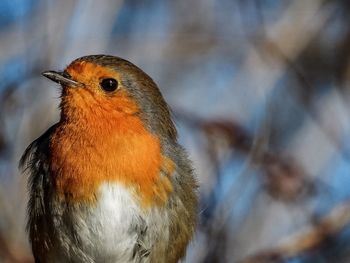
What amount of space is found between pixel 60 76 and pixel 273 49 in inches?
69.0

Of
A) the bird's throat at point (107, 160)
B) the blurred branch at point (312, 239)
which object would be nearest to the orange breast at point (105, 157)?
the bird's throat at point (107, 160)

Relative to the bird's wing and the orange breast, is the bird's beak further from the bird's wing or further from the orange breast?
the bird's wing

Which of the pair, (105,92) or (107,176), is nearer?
(107,176)

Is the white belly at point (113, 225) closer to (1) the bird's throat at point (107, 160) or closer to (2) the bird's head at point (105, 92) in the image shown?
(1) the bird's throat at point (107, 160)

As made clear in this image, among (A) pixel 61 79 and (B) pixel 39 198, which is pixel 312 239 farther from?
(A) pixel 61 79

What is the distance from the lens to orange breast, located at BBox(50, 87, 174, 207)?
4477 mm

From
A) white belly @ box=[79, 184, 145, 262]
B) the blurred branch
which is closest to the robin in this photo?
white belly @ box=[79, 184, 145, 262]

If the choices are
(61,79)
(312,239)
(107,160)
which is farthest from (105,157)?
(312,239)

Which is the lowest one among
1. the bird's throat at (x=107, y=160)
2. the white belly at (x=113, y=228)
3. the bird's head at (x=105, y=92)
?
the white belly at (x=113, y=228)

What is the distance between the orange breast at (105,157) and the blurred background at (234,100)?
73cm

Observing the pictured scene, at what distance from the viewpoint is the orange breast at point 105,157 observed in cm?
448

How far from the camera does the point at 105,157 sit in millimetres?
4516

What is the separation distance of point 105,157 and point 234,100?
63.9 inches

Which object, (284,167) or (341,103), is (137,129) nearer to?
(284,167)
